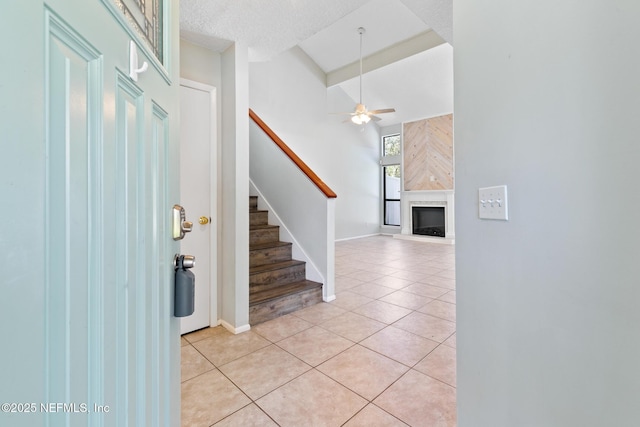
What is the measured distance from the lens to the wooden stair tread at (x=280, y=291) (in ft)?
8.58

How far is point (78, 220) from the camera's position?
0.43 m

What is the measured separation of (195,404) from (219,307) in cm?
105

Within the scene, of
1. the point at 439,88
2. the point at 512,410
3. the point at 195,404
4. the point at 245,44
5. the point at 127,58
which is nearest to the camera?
the point at 127,58

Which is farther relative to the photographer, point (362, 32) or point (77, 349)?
point (362, 32)

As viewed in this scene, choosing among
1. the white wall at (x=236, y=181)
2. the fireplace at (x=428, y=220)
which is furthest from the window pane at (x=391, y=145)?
the white wall at (x=236, y=181)

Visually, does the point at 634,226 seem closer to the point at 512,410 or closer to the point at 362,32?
the point at 512,410

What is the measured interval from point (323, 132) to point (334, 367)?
18.4 feet

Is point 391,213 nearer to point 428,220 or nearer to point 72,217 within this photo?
point 428,220

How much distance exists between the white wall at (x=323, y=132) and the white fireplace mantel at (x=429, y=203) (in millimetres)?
885

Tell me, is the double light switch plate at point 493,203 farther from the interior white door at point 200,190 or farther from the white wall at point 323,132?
the white wall at point 323,132

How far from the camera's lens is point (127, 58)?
59 cm

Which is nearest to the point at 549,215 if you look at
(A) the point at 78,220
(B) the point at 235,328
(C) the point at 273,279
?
(A) the point at 78,220

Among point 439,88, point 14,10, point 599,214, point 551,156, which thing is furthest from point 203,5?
point 439,88

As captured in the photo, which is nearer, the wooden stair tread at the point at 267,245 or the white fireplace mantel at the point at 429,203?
the wooden stair tread at the point at 267,245
